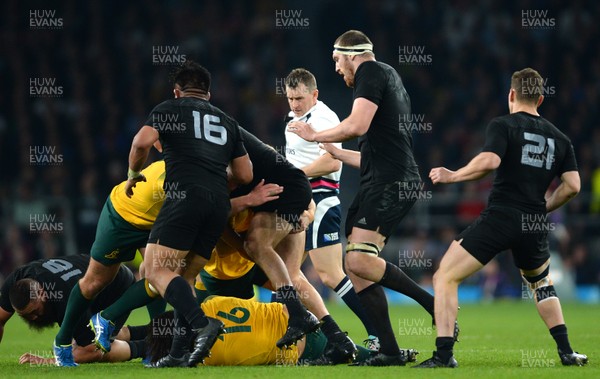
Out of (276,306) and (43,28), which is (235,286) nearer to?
(276,306)

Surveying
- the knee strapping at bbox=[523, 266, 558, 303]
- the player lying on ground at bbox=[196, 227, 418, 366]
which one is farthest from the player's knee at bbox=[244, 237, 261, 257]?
the knee strapping at bbox=[523, 266, 558, 303]

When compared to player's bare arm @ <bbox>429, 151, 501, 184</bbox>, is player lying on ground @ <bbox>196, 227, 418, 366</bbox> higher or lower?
lower

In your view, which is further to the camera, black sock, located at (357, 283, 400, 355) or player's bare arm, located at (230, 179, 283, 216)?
player's bare arm, located at (230, 179, 283, 216)

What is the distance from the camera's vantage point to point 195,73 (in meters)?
7.53

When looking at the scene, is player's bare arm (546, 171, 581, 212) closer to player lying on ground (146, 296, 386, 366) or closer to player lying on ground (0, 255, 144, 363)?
player lying on ground (146, 296, 386, 366)

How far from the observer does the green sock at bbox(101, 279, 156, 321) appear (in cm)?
790

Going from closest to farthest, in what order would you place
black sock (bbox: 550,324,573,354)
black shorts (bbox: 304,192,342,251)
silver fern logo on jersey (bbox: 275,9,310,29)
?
black sock (bbox: 550,324,573,354) < black shorts (bbox: 304,192,342,251) < silver fern logo on jersey (bbox: 275,9,310,29)

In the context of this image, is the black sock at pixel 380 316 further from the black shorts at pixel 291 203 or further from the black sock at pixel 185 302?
the black sock at pixel 185 302

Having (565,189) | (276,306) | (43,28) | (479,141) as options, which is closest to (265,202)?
(276,306)

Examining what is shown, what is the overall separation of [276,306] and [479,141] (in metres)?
13.7

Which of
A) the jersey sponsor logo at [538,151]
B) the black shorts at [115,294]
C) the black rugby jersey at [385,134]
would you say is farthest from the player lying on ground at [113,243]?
the jersey sponsor logo at [538,151]

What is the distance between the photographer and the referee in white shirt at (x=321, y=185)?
9.08 m

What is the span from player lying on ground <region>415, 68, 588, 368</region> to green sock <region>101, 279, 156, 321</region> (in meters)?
2.37

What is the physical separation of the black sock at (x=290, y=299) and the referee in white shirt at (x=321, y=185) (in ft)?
4.98
